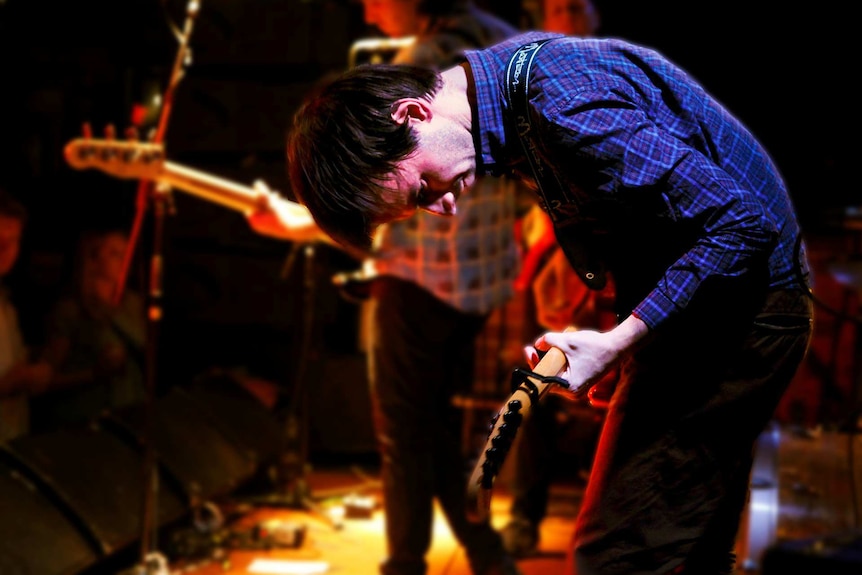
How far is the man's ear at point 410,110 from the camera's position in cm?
162

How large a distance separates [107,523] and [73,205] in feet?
8.72

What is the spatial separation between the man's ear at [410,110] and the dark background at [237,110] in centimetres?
356

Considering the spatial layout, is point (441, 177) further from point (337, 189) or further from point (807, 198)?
point (807, 198)

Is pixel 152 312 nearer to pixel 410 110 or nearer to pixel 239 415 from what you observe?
pixel 239 415

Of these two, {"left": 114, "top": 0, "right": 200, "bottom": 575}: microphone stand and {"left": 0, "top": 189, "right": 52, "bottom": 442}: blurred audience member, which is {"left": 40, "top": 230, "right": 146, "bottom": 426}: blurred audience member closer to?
{"left": 0, "top": 189, "right": 52, "bottom": 442}: blurred audience member

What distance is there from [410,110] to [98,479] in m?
2.39

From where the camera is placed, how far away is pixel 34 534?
9.98ft

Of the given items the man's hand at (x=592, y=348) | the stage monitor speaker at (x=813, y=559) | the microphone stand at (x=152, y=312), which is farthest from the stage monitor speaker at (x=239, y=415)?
the stage monitor speaker at (x=813, y=559)

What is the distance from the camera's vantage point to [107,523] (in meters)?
3.34

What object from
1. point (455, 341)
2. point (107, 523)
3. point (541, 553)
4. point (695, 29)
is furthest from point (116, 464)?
point (695, 29)

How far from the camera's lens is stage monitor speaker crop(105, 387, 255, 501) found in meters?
3.90

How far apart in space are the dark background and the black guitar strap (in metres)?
3.55

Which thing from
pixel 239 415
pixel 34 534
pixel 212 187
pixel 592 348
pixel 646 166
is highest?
pixel 646 166

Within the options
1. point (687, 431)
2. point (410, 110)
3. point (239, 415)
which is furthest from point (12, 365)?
point (687, 431)
